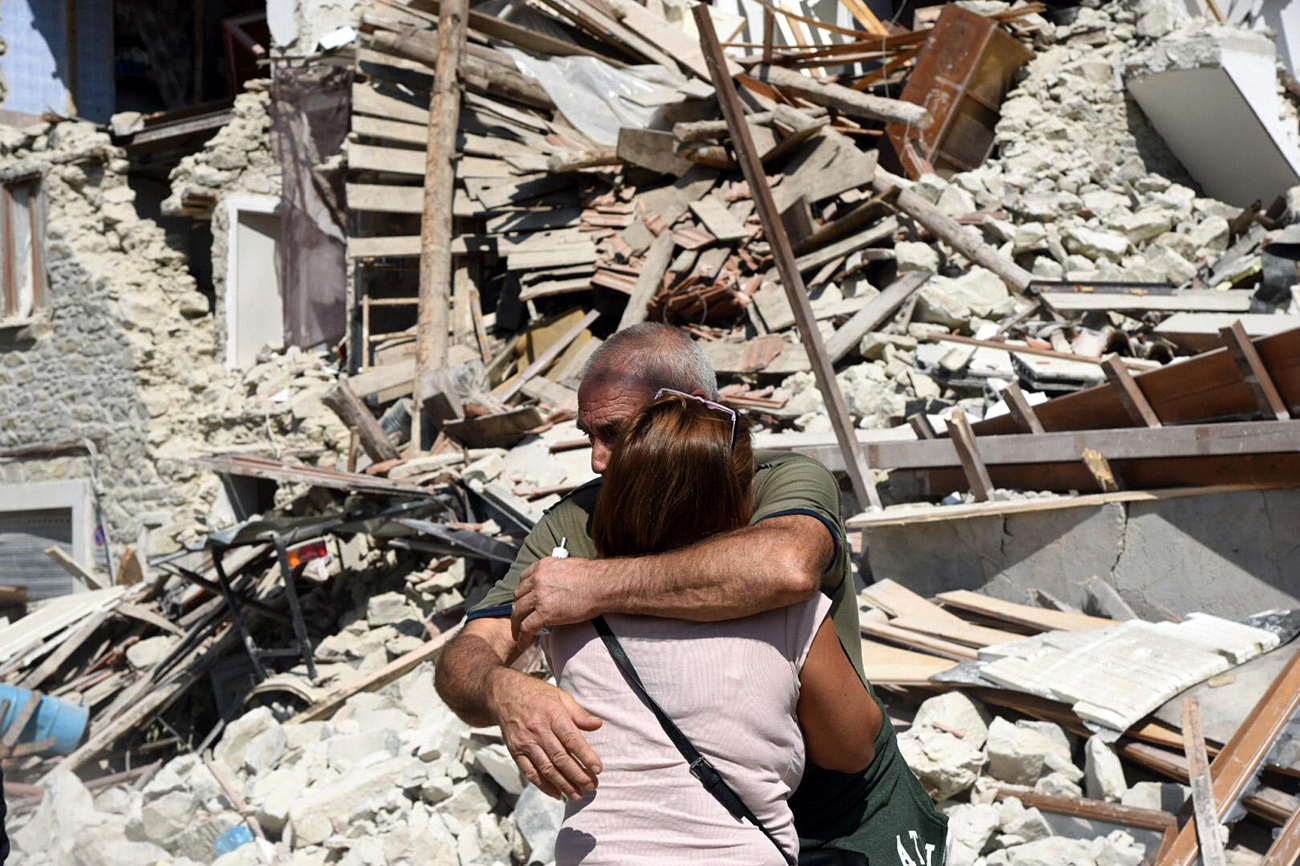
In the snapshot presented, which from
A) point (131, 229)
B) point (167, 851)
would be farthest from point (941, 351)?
point (131, 229)

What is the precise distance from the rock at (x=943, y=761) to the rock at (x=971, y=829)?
12 centimetres

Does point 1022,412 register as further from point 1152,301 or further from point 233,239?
point 233,239

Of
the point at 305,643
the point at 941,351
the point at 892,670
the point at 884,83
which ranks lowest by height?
the point at 305,643

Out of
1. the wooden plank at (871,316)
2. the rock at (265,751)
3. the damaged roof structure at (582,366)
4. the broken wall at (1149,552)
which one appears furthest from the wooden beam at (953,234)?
the rock at (265,751)

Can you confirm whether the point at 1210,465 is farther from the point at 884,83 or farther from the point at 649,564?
the point at 884,83

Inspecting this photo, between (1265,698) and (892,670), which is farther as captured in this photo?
(892,670)

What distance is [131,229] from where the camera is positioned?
13000 mm

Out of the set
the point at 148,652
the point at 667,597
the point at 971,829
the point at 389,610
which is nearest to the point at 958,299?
the point at 389,610

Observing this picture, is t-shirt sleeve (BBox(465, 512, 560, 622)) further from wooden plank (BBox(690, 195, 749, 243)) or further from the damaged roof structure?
wooden plank (BBox(690, 195, 749, 243))

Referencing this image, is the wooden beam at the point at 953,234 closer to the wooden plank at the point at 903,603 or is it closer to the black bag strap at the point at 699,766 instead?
the wooden plank at the point at 903,603

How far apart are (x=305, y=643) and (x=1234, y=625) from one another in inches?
232

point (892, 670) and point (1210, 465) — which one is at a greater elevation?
point (1210, 465)

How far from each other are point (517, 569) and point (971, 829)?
2301 mm

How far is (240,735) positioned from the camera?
6.27m
